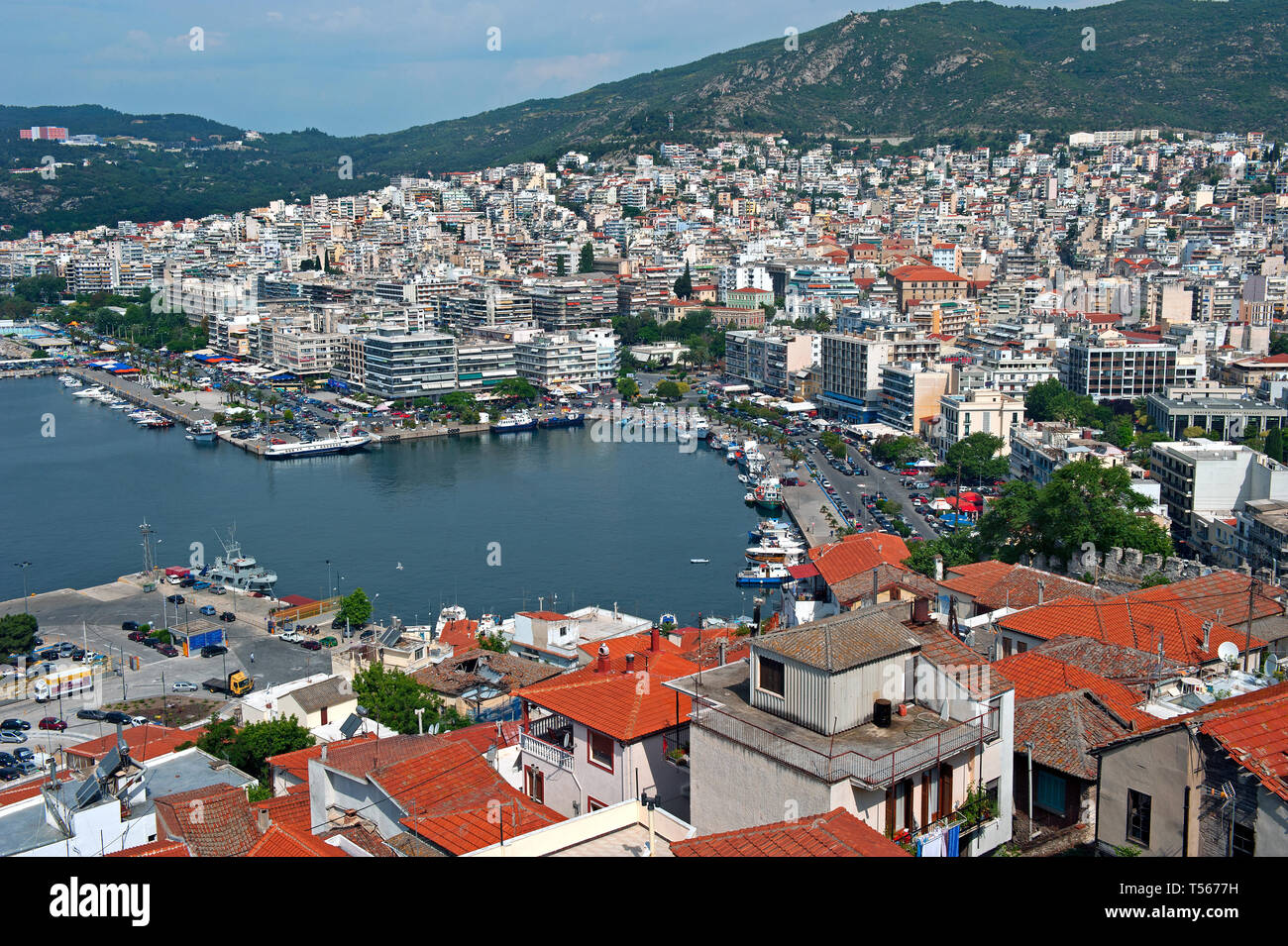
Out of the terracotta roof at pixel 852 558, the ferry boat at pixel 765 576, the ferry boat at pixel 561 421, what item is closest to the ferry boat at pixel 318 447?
the ferry boat at pixel 561 421

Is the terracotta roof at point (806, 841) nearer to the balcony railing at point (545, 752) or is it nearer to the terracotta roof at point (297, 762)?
the balcony railing at point (545, 752)

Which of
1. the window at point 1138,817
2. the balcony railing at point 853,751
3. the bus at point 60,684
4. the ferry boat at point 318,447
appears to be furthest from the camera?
the ferry boat at point 318,447

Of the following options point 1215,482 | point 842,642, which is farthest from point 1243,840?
point 1215,482

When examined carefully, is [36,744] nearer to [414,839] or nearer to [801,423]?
[414,839]

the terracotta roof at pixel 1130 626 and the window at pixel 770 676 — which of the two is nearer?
the window at pixel 770 676

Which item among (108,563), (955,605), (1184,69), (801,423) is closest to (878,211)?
(1184,69)

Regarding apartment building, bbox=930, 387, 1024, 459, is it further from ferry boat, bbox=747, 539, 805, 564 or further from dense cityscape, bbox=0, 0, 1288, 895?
ferry boat, bbox=747, 539, 805, 564
